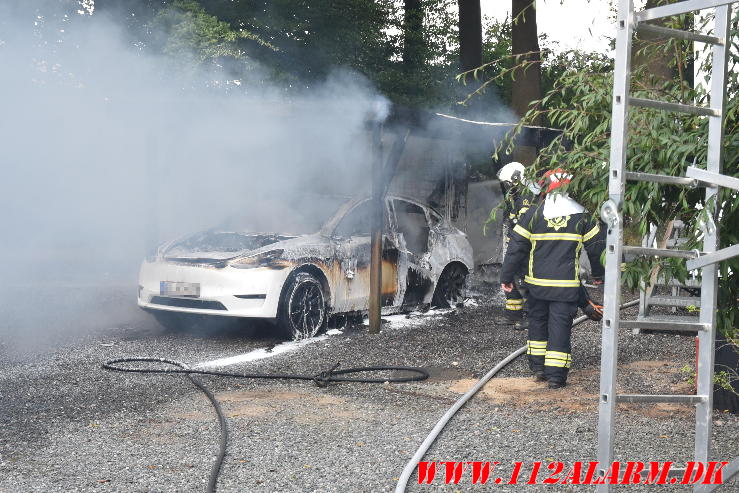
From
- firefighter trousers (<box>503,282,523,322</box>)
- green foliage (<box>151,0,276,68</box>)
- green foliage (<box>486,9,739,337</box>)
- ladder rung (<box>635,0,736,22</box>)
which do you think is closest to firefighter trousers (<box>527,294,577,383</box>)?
firefighter trousers (<box>503,282,523,322</box>)

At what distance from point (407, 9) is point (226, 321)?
14478mm

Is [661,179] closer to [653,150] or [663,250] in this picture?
[663,250]

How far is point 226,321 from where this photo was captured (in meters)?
9.27

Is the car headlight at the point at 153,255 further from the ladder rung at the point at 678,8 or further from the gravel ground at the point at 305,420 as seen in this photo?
the ladder rung at the point at 678,8

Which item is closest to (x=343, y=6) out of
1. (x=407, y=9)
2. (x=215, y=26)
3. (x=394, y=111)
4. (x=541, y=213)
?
(x=407, y=9)

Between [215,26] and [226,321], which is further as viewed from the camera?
[215,26]

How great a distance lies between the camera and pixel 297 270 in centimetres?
859

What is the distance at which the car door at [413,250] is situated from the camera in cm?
1019

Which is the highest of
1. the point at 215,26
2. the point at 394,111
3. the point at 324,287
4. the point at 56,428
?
the point at 215,26

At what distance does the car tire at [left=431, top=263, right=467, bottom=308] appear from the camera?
1111 cm

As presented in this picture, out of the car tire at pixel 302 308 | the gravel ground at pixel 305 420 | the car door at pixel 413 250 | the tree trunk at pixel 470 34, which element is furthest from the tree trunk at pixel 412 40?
the gravel ground at pixel 305 420

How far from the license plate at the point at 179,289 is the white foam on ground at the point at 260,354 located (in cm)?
85

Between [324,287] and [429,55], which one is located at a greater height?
[429,55]

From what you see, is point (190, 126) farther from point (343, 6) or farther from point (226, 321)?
point (343, 6)
